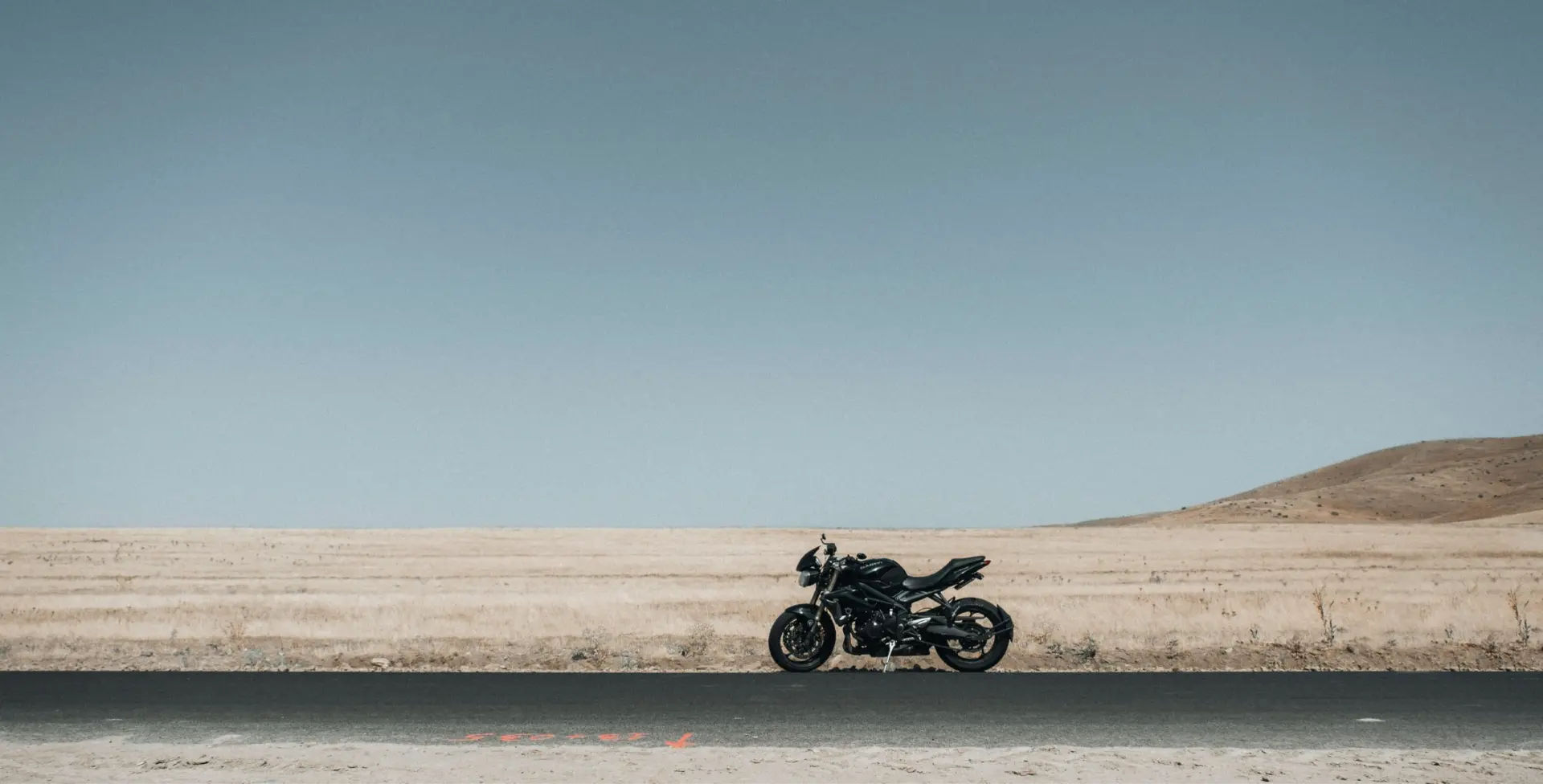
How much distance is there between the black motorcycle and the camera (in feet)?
52.2

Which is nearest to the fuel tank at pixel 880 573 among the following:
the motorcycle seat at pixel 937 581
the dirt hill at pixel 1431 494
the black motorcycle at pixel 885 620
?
the black motorcycle at pixel 885 620

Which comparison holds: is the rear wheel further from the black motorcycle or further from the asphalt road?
the asphalt road

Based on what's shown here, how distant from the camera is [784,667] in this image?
52.2ft

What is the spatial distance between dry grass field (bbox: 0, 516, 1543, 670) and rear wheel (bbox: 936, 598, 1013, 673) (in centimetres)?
77

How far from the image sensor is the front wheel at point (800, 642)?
627 inches

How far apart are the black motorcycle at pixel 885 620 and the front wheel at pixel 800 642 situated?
0.01 meters

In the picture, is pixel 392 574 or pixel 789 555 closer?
pixel 392 574

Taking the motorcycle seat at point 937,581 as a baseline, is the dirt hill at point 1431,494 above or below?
above

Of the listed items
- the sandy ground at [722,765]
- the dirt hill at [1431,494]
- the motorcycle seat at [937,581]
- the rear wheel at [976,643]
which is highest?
the dirt hill at [1431,494]

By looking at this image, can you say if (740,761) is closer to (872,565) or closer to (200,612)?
(872,565)

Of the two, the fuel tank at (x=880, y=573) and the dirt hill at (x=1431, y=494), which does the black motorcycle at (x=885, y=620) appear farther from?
the dirt hill at (x=1431, y=494)

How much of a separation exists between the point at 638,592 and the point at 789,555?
29.2m

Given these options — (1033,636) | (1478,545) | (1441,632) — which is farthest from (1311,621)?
(1478,545)

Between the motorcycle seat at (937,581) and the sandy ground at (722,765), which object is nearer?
the sandy ground at (722,765)
